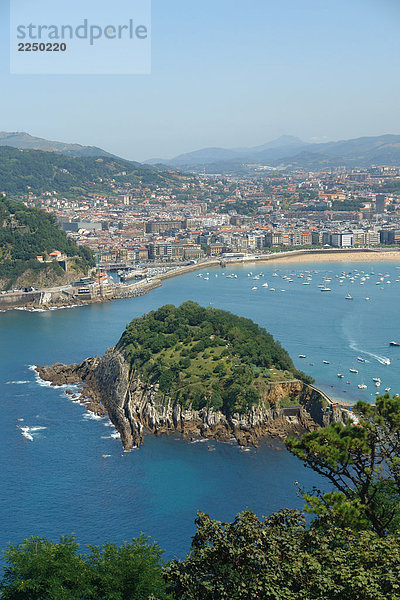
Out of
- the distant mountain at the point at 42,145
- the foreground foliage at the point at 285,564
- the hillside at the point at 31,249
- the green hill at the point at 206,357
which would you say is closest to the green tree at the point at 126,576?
the foreground foliage at the point at 285,564

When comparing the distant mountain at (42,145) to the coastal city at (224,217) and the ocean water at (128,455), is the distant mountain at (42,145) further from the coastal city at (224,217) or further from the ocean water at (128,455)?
the ocean water at (128,455)

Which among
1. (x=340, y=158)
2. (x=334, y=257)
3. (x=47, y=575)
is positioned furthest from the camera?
(x=340, y=158)

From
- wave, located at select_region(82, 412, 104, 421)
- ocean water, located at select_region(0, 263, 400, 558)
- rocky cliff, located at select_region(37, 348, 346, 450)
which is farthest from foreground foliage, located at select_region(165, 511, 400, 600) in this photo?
wave, located at select_region(82, 412, 104, 421)

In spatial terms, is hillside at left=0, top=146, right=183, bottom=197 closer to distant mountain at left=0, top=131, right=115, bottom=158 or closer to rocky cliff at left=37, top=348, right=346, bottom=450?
distant mountain at left=0, top=131, right=115, bottom=158

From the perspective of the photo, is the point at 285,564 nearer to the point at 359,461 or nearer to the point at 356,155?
the point at 359,461

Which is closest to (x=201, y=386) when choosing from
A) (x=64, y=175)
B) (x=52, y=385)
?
(x=52, y=385)

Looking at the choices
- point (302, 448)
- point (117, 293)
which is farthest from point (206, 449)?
point (117, 293)
